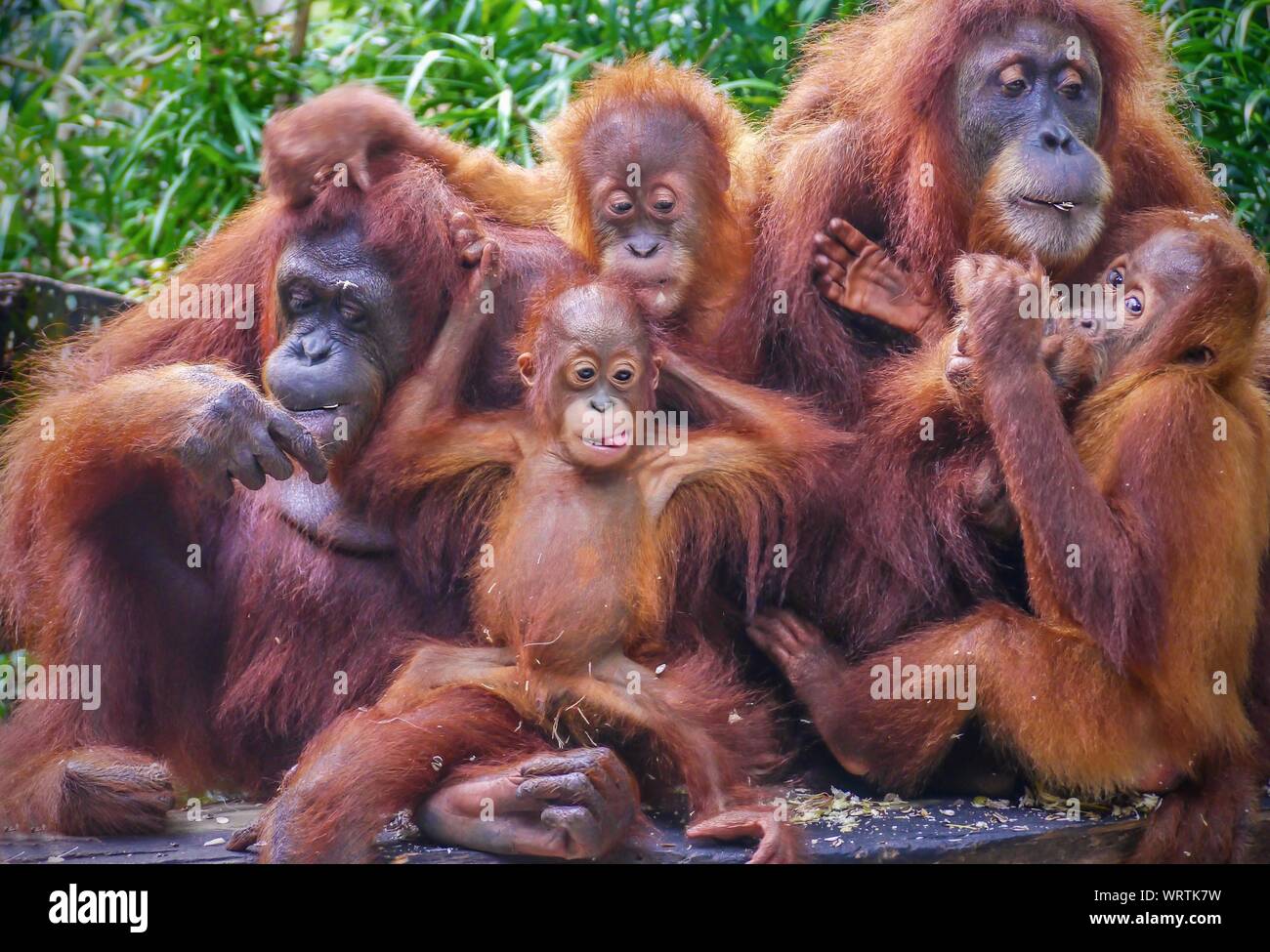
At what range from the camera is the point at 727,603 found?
9.97ft

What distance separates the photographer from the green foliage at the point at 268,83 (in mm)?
4652

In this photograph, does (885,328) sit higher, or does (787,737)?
(885,328)

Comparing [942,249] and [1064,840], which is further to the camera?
[942,249]

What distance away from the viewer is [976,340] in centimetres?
270

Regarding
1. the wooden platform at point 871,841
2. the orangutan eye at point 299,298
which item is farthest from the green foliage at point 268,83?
the wooden platform at point 871,841

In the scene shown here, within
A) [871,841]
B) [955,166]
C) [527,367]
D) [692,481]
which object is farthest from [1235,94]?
[871,841]

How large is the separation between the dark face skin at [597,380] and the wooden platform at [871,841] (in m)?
0.67

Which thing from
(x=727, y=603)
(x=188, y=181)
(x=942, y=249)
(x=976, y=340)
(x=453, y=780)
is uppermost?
(x=188, y=181)

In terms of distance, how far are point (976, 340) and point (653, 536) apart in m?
0.67

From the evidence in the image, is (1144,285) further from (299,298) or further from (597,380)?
(299,298)
